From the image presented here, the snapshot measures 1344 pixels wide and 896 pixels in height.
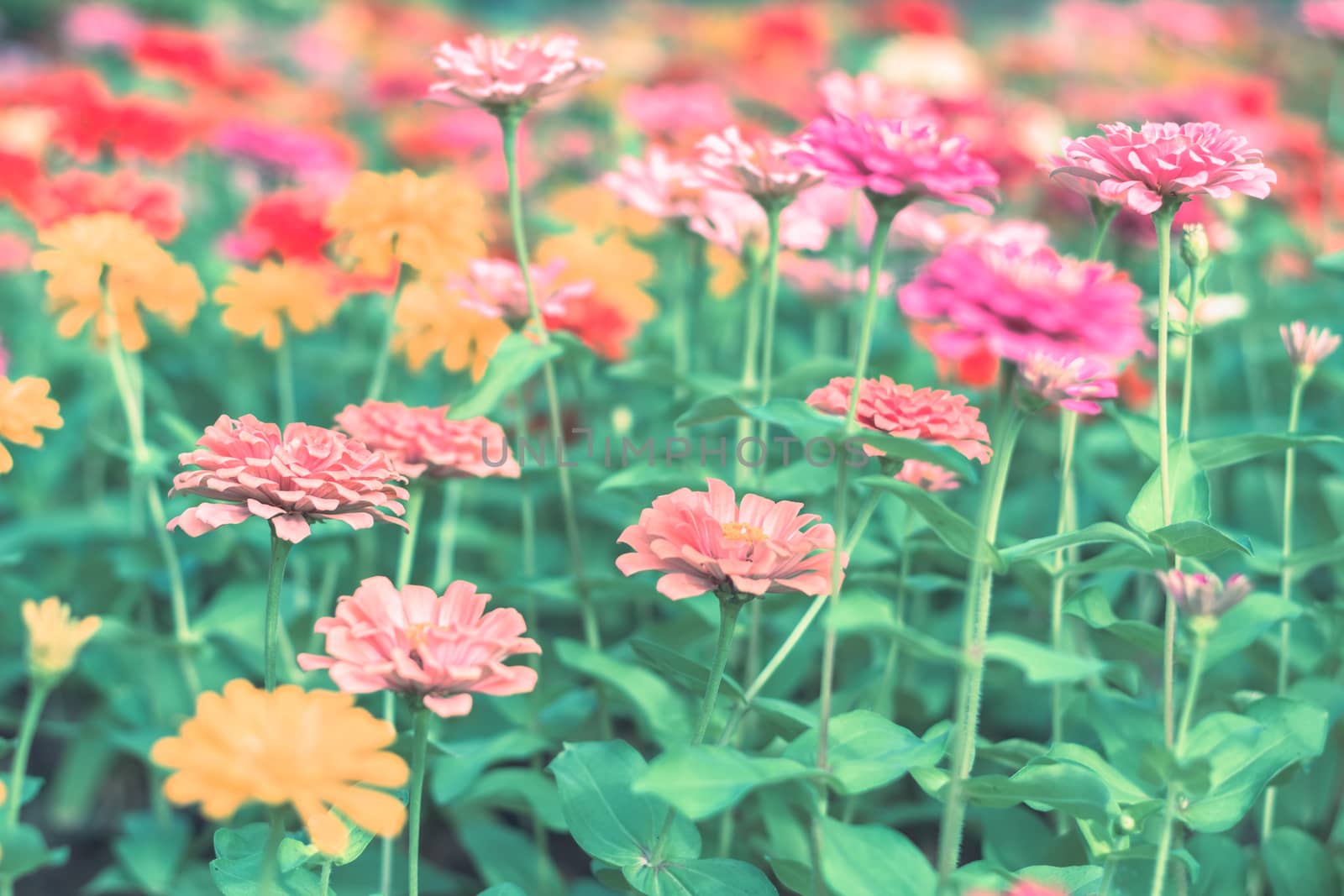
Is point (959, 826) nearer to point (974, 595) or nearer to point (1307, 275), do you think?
point (974, 595)

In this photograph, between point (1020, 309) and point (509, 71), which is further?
point (509, 71)

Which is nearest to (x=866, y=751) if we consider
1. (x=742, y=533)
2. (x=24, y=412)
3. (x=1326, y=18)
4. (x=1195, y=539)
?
(x=742, y=533)

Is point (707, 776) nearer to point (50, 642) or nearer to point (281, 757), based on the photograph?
point (281, 757)

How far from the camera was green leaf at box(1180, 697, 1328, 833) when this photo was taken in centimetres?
114

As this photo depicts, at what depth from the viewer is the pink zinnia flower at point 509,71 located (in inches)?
51.0

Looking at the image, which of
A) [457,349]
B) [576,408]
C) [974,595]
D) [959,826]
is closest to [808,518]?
[974,595]

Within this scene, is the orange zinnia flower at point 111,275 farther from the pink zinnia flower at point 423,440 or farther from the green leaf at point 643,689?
the green leaf at point 643,689

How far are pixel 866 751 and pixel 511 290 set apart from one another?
2.39 feet

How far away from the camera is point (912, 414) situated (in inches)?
43.2

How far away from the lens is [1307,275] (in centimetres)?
266

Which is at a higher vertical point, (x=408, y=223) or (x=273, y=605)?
(x=408, y=223)

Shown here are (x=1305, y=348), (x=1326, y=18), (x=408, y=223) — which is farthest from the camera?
(x=1326, y=18)

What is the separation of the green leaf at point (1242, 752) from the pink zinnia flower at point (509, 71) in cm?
97

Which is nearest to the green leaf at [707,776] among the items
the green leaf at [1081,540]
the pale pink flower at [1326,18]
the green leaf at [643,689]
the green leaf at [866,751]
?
the green leaf at [866,751]
